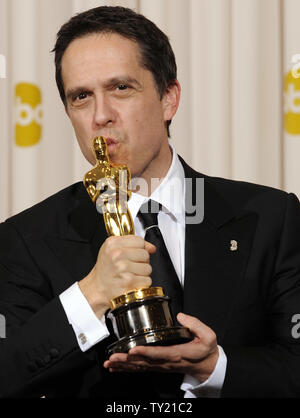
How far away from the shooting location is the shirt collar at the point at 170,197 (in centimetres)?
119

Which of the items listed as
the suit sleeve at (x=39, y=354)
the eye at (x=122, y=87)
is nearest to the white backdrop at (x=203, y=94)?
the eye at (x=122, y=87)

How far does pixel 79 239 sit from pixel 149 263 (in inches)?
6.0

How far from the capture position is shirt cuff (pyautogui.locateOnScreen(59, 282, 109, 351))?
0.99 m

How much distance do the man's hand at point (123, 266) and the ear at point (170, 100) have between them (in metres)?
0.43

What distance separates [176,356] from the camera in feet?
2.97

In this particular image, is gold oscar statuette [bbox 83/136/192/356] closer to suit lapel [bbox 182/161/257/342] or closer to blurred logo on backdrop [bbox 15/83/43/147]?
suit lapel [bbox 182/161/257/342]

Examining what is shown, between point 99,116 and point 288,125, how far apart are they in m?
0.64

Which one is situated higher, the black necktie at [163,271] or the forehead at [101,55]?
the forehead at [101,55]

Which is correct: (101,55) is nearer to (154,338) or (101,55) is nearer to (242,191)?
(242,191)

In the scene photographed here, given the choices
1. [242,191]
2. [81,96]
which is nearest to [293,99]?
[242,191]

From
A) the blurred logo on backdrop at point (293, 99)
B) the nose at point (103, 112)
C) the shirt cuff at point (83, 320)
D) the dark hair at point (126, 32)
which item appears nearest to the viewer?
the shirt cuff at point (83, 320)

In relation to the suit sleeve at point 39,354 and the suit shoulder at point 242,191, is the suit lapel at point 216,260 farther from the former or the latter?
the suit sleeve at point 39,354
